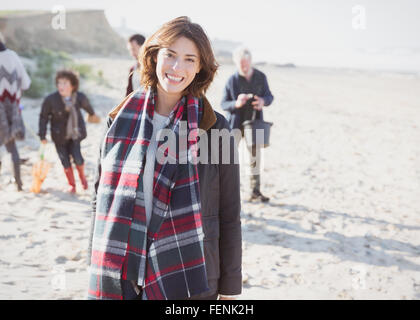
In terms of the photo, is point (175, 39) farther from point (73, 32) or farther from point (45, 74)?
point (73, 32)

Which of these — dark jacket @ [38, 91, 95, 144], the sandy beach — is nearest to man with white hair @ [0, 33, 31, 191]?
dark jacket @ [38, 91, 95, 144]

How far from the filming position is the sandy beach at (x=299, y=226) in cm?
347

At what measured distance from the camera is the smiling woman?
1589 millimetres

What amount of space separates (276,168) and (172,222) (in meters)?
5.61

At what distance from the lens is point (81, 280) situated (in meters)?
3.38

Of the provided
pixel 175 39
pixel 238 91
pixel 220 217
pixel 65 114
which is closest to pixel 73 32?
pixel 65 114

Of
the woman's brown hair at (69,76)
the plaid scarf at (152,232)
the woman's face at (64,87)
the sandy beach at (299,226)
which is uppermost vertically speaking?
the woman's brown hair at (69,76)

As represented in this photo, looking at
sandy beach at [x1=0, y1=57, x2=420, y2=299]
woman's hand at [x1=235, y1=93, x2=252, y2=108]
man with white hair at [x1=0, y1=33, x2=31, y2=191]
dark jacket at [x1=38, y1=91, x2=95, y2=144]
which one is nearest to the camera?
sandy beach at [x1=0, y1=57, x2=420, y2=299]

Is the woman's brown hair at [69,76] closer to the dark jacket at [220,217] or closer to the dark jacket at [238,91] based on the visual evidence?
the dark jacket at [238,91]

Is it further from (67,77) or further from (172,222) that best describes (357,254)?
(67,77)

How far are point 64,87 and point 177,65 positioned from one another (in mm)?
3616

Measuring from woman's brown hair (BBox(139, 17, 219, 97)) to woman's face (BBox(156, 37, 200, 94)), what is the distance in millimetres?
23

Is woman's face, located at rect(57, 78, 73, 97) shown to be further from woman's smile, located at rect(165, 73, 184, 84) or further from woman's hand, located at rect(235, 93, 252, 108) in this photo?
woman's smile, located at rect(165, 73, 184, 84)

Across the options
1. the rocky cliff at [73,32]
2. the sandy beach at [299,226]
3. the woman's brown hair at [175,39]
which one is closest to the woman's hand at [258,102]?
the sandy beach at [299,226]
